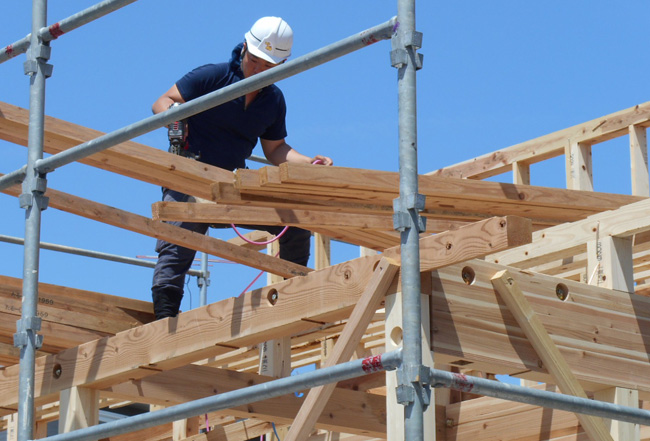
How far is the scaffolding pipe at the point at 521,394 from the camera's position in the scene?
14.4 ft

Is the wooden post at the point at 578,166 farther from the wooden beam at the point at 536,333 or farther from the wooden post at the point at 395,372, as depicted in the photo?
the wooden post at the point at 395,372

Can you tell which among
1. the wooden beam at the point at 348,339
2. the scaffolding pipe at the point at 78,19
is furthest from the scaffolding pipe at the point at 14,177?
the wooden beam at the point at 348,339

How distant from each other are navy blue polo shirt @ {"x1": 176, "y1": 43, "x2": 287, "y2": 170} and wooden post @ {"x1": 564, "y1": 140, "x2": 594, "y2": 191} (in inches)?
114

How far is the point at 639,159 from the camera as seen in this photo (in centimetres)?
980

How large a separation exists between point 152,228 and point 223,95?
182 centimetres

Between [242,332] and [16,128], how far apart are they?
5.80 feet

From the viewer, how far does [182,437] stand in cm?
992

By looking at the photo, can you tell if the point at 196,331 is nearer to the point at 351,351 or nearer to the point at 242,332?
the point at 242,332

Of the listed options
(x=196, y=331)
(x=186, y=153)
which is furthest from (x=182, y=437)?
(x=196, y=331)

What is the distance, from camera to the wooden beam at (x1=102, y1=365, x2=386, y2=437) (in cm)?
705

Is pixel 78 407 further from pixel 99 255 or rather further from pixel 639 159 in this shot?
pixel 99 255

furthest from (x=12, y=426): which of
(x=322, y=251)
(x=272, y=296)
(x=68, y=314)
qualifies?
(x=272, y=296)

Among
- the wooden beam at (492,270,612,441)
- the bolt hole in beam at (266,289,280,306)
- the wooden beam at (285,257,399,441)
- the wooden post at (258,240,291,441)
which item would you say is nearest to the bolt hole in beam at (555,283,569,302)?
the wooden beam at (492,270,612,441)

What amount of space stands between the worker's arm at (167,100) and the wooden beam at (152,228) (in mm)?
669
